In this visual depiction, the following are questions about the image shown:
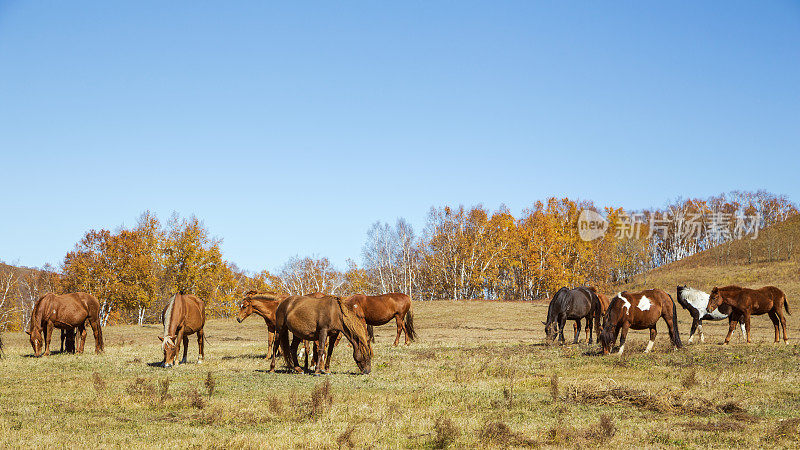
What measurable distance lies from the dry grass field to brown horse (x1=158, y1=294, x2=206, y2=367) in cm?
76

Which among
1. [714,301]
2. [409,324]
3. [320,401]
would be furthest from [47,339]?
[714,301]

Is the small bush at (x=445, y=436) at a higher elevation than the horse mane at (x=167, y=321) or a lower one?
lower

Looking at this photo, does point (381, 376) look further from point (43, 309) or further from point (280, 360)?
point (43, 309)

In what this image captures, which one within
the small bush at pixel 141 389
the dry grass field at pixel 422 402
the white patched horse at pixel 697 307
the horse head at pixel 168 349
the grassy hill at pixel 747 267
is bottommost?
the dry grass field at pixel 422 402

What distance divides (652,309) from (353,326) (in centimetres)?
979

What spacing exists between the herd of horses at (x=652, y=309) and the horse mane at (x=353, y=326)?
770cm

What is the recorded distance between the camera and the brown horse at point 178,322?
1698 centimetres

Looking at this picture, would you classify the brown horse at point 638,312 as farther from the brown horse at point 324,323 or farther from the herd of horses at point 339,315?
the brown horse at point 324,323

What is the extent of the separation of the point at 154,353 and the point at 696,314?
19.9 metres

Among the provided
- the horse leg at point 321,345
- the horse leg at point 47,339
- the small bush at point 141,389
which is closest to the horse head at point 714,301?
the horse leg at point 321,345

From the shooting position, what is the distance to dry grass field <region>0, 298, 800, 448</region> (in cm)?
878

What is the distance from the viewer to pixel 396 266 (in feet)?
278

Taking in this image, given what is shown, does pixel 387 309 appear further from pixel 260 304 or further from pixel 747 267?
pixel 747 267

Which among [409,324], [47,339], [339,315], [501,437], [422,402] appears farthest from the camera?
[409,324]
